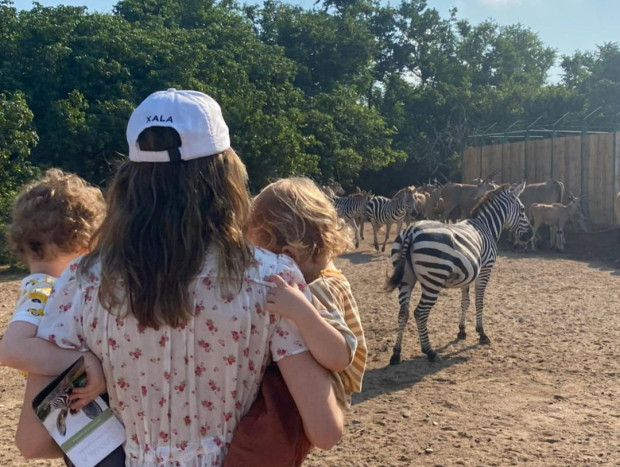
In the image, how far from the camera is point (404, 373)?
672 centimetres

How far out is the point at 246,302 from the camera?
173 centimetres

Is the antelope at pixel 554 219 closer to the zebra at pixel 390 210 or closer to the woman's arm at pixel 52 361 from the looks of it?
the zebra at pixel 390 210

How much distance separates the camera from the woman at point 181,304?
1.71m

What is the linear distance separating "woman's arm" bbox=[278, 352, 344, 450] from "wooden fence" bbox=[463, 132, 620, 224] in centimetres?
1935

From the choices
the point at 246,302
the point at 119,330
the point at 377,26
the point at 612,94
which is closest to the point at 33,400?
the point at 119,330

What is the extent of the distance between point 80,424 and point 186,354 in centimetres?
40

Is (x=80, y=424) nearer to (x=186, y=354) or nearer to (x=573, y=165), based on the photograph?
(x=186, y=354)

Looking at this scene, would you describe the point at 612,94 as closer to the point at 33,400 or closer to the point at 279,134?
the point at 279,134

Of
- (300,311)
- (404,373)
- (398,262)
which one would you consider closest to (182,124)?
(300,311)

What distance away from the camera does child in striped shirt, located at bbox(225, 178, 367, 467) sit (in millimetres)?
1766

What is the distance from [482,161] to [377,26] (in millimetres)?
16322

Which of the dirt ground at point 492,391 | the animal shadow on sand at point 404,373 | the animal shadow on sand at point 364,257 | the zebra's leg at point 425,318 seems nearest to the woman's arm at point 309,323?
the dirt ground at point 492,391

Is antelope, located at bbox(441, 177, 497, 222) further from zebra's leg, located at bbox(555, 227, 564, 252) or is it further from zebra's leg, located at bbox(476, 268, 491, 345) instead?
zebra's leg, located at bbox(476, 268, 491, 345)

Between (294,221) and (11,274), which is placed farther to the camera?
(11,274)
